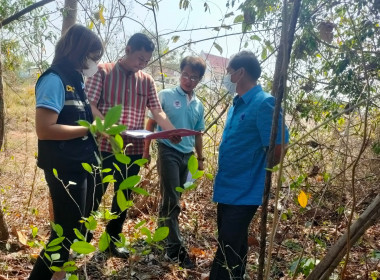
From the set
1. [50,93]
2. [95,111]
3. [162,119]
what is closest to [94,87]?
[95,111]

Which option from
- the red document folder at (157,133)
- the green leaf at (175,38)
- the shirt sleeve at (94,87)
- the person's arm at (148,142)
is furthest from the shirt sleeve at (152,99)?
the green leaf at (175,38)

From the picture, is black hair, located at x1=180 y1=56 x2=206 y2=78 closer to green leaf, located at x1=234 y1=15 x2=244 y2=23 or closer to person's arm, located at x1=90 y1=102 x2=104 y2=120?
green leaf, located at x1=234 y1=15 x2=244 y2=23

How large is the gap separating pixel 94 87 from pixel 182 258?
1.47 m

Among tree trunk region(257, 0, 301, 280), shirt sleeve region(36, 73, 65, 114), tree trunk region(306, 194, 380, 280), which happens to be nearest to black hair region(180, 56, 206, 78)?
shirt sleeve region(36, 73, 65, 114)

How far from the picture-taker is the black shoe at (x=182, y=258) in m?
2.77

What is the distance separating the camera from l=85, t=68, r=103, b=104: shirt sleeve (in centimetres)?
246

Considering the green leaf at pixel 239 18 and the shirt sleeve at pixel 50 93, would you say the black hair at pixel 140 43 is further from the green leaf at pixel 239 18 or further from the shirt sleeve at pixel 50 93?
the shirt sleeve at pixel 50 93

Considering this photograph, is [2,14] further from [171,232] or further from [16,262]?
[171,232]

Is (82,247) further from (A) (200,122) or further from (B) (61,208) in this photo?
(A) (200,122)

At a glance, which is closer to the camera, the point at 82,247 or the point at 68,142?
the point at 82,247

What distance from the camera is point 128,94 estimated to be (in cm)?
260

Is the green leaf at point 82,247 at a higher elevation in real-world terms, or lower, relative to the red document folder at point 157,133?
lower

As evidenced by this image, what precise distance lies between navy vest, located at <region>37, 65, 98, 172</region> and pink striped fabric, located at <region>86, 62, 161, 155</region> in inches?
24.3

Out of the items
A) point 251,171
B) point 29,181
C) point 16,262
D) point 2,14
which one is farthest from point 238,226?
point 29,181
